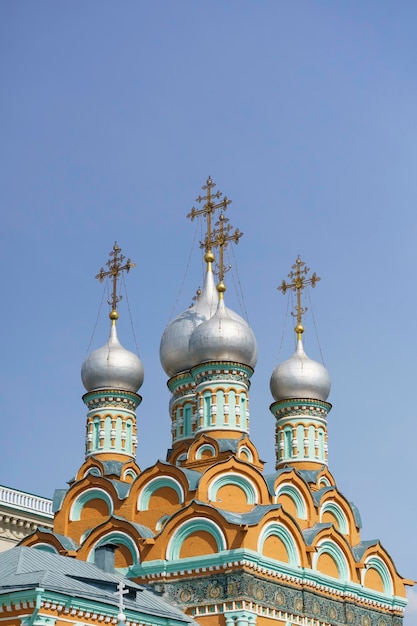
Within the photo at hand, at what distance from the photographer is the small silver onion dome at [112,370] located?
925 inches

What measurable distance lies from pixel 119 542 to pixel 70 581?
14.6 feet

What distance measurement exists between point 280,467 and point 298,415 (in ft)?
4.22

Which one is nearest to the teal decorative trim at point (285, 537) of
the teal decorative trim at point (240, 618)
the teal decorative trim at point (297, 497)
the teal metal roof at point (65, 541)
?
the teal decorative trim at point (240, 618)

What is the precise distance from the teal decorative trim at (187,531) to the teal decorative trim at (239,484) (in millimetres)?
1088

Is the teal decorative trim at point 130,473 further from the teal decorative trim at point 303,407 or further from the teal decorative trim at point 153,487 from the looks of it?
the teal decorative trim at point 303,407

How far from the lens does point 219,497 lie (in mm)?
20141

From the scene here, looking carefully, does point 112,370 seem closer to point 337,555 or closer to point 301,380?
point 301,380

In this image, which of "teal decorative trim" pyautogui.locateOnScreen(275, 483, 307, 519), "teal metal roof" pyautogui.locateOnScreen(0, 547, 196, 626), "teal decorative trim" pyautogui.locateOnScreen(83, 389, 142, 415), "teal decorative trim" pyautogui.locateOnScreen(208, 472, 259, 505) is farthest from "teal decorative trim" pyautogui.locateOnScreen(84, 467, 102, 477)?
"teal metal roof" pyautogui.locateOnScreen(0, 547, 196, 626)

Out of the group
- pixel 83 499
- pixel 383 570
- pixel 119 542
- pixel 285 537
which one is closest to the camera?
pixel 285 537

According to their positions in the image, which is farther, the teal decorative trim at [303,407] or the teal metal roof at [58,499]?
the teal decorative trim at [303,407]

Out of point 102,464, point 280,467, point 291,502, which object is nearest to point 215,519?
point 291,502

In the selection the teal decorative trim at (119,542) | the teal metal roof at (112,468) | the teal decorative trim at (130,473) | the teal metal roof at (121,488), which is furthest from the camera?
the teal decorative trim at (130,473)

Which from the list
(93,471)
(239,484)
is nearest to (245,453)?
(239,484)

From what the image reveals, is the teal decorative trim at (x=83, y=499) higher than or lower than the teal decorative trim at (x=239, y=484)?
higher
